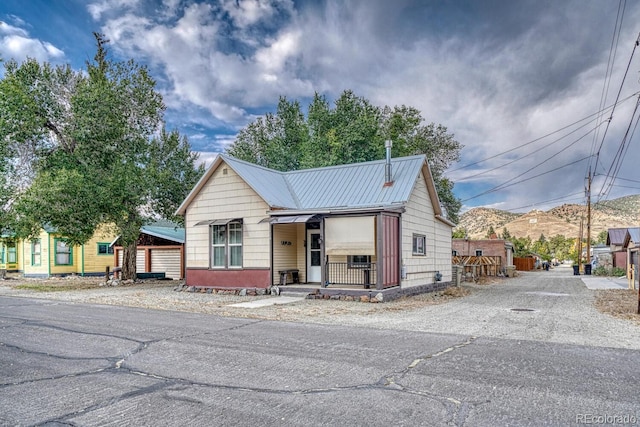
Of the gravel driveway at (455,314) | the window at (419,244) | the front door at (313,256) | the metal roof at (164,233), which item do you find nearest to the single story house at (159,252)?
the metal roof at (164,233)

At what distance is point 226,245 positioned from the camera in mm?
17219

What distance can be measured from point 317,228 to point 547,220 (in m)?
114

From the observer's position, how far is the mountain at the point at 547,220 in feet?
324

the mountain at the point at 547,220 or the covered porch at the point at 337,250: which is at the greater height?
the mountain at the point at 547,220

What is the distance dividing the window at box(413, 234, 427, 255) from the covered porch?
2.01 metres

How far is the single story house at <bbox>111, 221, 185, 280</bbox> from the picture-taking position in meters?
26.4

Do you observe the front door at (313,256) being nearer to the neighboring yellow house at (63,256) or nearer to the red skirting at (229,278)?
the red skirting at (229,278)

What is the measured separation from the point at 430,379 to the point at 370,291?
8.93 m

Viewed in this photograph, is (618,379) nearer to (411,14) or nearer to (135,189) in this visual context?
(411,14)

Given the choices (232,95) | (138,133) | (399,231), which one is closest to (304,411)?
(399,231)

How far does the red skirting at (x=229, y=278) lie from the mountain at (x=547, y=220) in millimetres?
86715

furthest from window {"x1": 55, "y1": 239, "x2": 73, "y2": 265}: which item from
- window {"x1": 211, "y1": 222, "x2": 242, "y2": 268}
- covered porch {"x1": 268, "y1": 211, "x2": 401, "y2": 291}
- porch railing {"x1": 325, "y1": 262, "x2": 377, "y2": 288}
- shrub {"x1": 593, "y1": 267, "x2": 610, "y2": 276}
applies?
shrub {"x1": 593, "y1": 267, "x2": 610, "y2": 276}

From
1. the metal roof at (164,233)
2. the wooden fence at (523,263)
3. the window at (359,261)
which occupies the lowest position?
the wooden fence at (523,263)

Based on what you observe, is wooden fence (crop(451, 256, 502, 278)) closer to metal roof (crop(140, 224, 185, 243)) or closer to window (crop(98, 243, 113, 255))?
metal roof (crop(140, 224, 185, 243))
